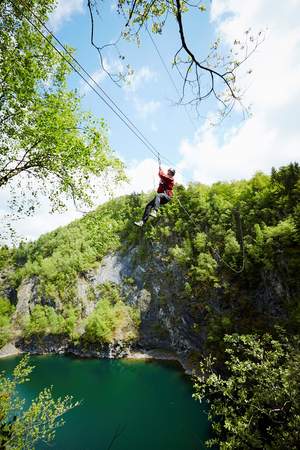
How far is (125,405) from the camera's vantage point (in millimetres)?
26422

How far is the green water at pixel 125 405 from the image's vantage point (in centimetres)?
1966

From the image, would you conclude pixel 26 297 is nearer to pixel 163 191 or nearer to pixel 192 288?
pixel 192 288

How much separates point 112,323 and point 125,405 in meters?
18.8

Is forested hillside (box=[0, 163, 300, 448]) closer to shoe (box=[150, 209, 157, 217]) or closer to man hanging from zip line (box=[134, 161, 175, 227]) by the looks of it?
man hanging from zip line (box=[134, 161, 175, 227])

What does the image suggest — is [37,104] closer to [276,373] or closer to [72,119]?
[72,119]

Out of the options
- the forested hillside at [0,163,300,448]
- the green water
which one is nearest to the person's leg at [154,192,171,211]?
the forested hillside at [0,163,300,448]

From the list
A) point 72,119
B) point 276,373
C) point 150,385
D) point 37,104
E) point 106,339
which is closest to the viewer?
point 37,104

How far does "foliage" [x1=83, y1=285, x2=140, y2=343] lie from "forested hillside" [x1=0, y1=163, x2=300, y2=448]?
17 cm

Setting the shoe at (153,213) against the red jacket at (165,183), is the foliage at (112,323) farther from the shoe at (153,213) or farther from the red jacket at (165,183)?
the red jacket at (165,183)

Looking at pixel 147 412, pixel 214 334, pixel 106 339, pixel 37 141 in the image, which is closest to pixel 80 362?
pixel 106 339

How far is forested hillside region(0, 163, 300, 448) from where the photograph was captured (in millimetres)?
11512

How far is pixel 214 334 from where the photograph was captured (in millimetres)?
27312

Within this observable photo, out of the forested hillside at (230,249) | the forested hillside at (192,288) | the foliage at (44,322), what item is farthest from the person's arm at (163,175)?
the foliage at (44,322)

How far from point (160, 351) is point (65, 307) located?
22623 mm
